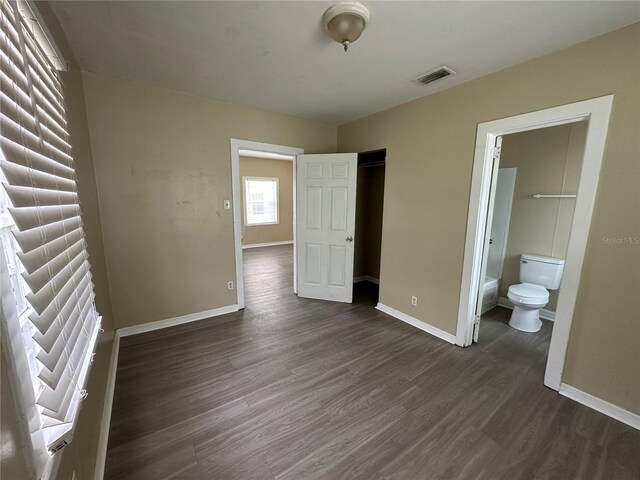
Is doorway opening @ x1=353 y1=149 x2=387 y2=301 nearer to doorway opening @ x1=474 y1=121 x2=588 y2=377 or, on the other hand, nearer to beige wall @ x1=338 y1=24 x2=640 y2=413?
beige wall @ x1=338 y1=24 x2=640 y2=413

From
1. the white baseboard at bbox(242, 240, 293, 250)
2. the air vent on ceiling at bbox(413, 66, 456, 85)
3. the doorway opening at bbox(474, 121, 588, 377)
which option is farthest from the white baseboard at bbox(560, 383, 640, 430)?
the white baseboard at bbox(242, 240, 293, 250)

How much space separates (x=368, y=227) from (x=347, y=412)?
310cm

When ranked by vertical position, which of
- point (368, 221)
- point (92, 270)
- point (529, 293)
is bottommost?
point (529, 293)

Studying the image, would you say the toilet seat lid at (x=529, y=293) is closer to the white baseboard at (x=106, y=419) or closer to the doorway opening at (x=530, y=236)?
the doorway opening at (x=530, y=236)

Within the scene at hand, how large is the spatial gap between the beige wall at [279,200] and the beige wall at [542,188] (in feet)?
17.9

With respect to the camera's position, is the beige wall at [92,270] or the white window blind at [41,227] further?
the beige wall at [92,270]

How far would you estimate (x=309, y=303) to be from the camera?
352cm

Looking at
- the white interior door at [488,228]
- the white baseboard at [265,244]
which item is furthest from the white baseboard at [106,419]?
the white baseboard at [265,244]

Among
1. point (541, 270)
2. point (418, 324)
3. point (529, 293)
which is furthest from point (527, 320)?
point (418, 324)

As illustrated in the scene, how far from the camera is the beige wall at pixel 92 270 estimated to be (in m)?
0.87

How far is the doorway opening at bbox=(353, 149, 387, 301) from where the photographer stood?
4188 millimetres

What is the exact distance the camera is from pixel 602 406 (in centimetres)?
175

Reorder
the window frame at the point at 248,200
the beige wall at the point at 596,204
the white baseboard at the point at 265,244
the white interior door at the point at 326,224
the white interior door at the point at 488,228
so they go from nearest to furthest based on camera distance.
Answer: the beige wall at the point at 596,204, the white interior door at the point at 488,228, the white interior door at the point at 326,224, the window frame at the point at 248,200, the white baseboard at the point at 265,244

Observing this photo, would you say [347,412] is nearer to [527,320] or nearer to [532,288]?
[527,320]
